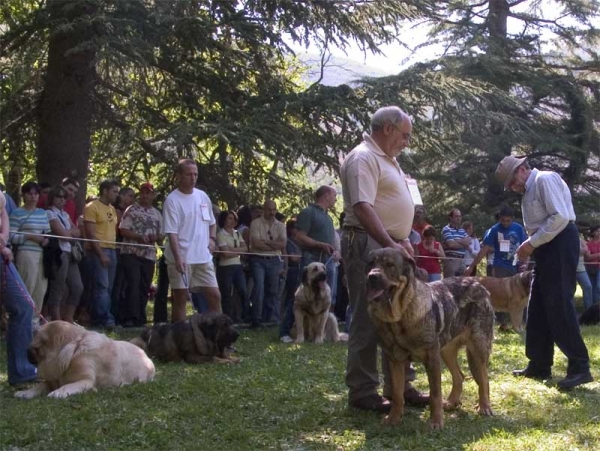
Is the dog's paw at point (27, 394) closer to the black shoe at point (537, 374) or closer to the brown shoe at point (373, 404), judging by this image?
the brown shoe at point (373, 404)

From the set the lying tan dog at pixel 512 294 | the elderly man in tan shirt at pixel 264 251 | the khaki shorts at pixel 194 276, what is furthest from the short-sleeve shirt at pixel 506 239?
the khaki shorts at pixel 194 276

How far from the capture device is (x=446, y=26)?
19.8 m

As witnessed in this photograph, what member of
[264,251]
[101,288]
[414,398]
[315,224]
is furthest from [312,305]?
[414,398]

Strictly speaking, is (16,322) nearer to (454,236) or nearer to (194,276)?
(194,276)

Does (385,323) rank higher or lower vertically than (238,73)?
lower

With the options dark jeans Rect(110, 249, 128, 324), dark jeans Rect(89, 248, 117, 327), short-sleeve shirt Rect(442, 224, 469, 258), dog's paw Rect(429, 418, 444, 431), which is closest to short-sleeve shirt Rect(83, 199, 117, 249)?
dark jeans Rect(89, 248, 117, 327)

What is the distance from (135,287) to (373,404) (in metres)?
5.71

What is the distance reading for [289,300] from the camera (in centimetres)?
1068

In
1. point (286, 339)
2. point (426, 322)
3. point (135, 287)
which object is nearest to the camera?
point (426, 322)

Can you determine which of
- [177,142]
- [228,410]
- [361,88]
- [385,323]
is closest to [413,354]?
[385,323]

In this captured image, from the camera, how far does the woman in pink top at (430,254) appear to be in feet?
41.5

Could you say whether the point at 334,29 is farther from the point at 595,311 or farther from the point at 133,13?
the point at 595,311

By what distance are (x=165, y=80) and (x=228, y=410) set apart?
8.51 metres

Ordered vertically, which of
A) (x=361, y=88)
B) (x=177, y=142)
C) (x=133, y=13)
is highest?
(x=133, y=13)
